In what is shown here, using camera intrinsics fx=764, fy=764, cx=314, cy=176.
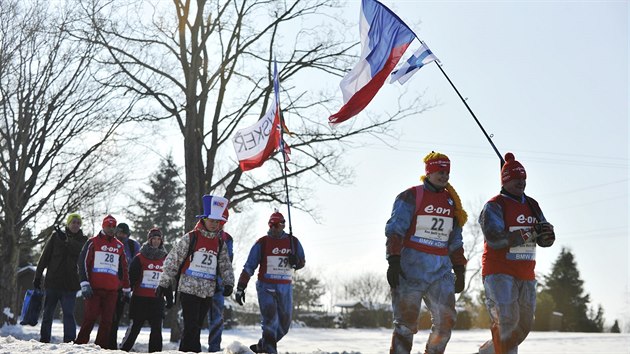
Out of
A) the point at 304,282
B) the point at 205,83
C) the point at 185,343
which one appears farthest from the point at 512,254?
the point at 304,282

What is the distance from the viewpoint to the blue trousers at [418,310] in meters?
6.45

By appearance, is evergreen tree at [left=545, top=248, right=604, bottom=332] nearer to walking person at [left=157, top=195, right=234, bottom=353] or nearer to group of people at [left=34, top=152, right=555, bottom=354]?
group of people at [left=34, top=152, right=555, bottom=354]

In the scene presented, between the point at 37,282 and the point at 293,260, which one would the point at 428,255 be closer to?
the point at 293,260

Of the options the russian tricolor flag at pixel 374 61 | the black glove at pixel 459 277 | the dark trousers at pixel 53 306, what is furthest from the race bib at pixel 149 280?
the black glove at pixel 459 277

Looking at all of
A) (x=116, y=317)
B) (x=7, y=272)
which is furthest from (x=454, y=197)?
(x=7, y=272)

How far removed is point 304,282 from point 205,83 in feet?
202

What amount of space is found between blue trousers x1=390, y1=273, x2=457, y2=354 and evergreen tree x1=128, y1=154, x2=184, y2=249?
5107cm

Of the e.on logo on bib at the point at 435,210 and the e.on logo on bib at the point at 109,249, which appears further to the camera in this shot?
the e.on logo on bib at the point at 109,249

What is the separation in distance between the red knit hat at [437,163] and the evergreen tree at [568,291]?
5057 cm

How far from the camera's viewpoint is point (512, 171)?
7.12 metres

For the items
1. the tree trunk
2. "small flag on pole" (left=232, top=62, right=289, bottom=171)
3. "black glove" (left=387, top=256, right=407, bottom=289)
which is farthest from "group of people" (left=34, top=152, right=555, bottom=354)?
the tree trunk

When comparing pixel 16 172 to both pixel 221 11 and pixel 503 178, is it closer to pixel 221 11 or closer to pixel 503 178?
pixel 221 11

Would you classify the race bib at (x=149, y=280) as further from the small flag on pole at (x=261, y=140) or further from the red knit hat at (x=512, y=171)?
the red knit hat at (x=512, y=171)

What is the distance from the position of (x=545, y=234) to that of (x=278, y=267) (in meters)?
4.80
